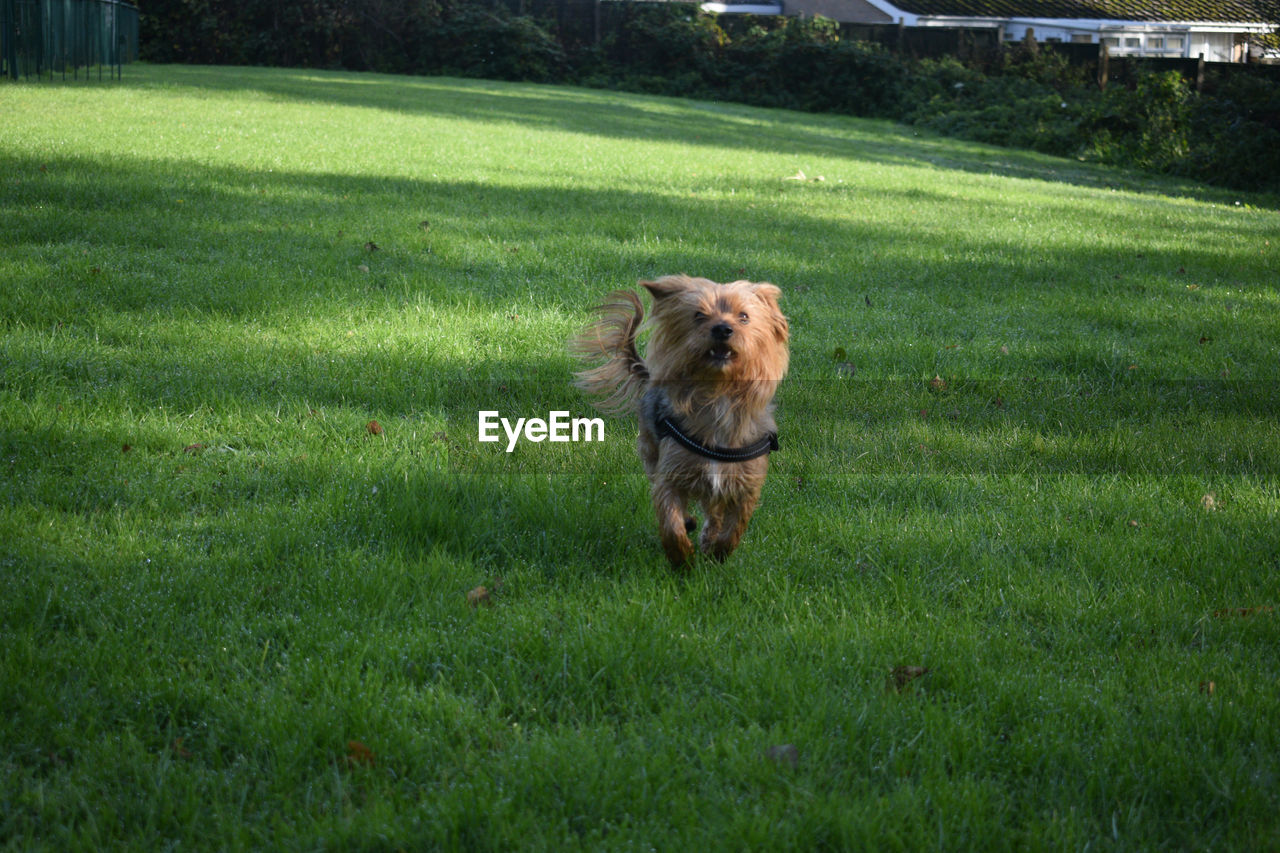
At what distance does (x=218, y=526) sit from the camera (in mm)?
4176

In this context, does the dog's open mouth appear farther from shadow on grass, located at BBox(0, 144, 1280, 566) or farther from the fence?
the fence

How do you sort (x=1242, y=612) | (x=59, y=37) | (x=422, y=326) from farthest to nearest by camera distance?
(x=59, y=37)
(x=422, y=326)
(x=1242, y=612)

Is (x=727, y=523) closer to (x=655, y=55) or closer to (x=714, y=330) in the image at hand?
(x=714, y=330)

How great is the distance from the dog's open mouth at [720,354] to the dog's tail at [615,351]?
3.24 ft

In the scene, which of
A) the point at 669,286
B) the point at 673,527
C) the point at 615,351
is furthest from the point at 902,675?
the point at 615,351

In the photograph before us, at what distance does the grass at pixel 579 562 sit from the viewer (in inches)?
110

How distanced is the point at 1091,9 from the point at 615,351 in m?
44.0

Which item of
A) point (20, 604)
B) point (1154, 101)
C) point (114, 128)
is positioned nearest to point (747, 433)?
point (20, 604)

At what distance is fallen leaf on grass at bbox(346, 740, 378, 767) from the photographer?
287 cm

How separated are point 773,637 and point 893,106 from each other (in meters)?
32.9

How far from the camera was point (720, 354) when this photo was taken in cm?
402

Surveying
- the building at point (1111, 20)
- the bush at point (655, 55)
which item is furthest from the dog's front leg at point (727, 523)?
the building at point (1111, 20)

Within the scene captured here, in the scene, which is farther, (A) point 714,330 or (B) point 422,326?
(B) point 422,326

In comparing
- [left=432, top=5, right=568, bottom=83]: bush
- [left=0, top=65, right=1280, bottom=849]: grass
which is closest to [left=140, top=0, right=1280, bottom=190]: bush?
[left=432, top=5, right=568, bottom=83]: bush
